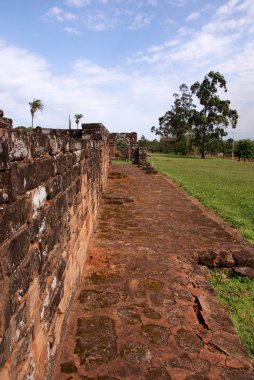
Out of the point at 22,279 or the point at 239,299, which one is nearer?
the point at 22,279

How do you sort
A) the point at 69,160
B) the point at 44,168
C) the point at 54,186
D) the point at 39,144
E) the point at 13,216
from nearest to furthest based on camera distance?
1. the point at 13,216
2. the point at 39,144
3. the point at 44,168
4. the point at 54,186
5. the point at 69,160

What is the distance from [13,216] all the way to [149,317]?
7.48 feet

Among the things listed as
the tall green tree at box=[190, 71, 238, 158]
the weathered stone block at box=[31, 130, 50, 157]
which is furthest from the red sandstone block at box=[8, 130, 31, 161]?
the tall green tree at box=[190, 71, 238, 158]

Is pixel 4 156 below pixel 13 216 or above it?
above

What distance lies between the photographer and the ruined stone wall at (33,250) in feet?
5.47

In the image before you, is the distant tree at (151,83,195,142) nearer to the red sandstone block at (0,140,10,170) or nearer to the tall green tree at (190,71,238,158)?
the tall green tree at (190,71,238,158)

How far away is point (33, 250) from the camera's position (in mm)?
2154

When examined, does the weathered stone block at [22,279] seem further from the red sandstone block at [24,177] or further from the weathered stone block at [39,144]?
the weathered stone block at [39,144]

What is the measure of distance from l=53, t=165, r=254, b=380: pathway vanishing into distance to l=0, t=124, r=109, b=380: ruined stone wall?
34cm

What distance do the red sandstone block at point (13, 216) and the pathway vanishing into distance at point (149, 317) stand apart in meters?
1.46

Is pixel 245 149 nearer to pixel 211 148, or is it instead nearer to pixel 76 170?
pixel 211 148

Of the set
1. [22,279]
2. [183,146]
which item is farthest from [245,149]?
[22,279]

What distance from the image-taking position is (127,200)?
9797 mm

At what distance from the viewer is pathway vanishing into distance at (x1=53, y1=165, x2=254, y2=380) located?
273 cm
